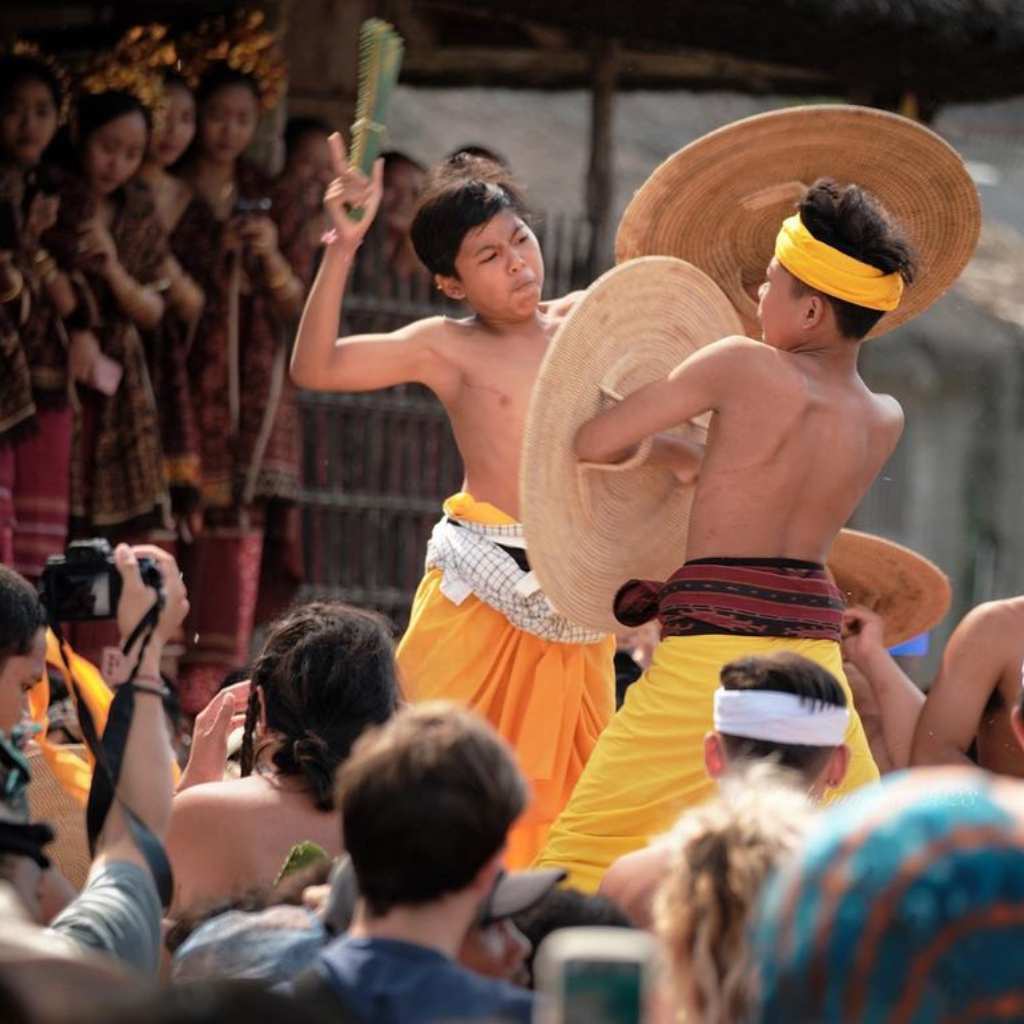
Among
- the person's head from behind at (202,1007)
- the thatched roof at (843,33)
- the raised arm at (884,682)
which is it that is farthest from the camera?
the thatched roof at (843,33)

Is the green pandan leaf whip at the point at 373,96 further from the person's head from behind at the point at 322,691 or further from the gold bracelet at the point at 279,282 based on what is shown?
the gold bracelet at the point at 279,282

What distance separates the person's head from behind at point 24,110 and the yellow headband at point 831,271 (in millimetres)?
3548

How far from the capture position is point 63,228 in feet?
25.7

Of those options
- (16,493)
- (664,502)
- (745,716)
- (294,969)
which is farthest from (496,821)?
(16,493)

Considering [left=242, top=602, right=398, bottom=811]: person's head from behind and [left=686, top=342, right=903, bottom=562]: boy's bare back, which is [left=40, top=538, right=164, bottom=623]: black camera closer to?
[left=242, top=602, right=398, bottom=811]: person's head from behind

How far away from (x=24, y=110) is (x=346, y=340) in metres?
2.55

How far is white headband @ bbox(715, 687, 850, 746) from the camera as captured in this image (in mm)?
4043

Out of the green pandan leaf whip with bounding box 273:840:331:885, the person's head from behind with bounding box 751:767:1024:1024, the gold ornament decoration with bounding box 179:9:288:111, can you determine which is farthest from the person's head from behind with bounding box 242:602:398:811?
the gold ornament decoration with bounding box 179:9:288:111

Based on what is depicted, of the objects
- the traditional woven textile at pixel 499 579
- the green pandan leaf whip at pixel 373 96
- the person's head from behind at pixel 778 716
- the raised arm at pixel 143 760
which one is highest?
the green pandan leaf whip at pixel 373 96

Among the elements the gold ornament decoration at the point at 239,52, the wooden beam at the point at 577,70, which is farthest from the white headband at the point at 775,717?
the wooden beam at the point at 577,70

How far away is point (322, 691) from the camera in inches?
175

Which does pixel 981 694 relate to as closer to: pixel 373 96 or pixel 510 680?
pixel 510 680

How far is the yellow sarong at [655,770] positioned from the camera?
190 inches

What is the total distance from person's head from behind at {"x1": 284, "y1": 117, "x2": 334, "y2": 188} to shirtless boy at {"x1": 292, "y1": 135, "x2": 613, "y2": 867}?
9.25 ft
